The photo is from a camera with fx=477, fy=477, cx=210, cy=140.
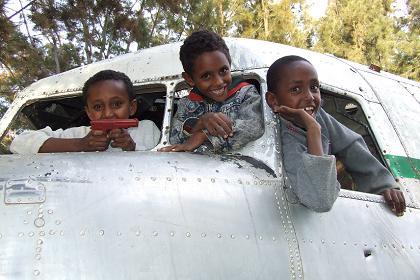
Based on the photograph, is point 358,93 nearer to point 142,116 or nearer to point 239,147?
point 239,147

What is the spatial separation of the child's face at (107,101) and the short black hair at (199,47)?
497mm

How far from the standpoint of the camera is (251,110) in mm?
3229

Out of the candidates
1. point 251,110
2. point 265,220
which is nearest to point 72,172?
point 265,220

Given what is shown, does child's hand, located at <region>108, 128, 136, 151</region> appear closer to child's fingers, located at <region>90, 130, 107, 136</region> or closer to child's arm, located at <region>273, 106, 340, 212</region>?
child's fingers, located at <region>90, 130, 107, 136</region>

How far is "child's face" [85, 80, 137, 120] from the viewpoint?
3.17m

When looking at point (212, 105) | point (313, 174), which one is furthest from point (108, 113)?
point (313, 174)

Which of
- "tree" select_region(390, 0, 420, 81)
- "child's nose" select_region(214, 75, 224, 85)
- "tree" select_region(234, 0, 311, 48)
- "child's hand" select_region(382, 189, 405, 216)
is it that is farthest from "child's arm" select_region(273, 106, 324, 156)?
"tree" select_region(390, 0, 420, 81)

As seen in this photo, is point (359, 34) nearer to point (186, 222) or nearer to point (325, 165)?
point (325, 165)

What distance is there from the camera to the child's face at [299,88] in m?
3.00

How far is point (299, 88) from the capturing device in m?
3.04

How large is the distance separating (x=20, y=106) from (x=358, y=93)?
3.20 meters

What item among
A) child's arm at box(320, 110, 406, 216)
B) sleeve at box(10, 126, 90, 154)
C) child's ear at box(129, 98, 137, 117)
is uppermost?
child's ear at box(129, 98, 137, 117)

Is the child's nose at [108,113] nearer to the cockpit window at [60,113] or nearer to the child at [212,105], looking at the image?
the child at [212,105]

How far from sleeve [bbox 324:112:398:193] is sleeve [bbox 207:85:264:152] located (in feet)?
1.82
